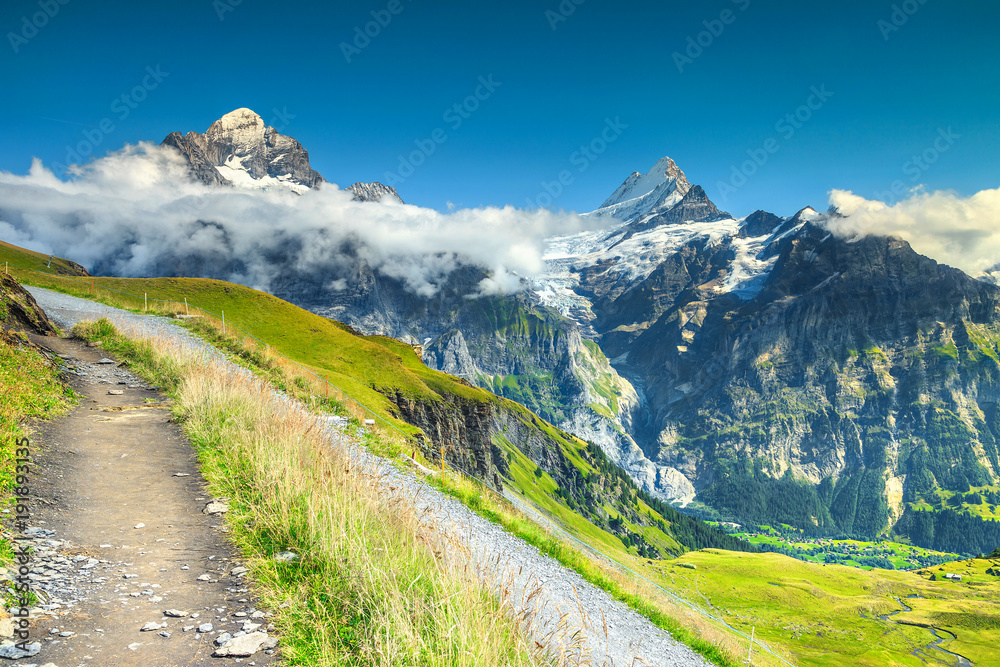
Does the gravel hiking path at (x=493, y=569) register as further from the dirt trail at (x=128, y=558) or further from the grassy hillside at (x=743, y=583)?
the grassy hillside at (x=743, y=583)

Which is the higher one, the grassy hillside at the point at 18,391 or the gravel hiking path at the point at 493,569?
the grassy hillside at the point at 18,391

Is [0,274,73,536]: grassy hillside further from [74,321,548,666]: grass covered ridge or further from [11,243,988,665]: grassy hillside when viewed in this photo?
[11,243,988,665]: grassy hillside

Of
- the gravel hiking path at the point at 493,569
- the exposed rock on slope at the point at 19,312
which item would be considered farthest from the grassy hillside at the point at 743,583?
the exposed rock on slope at the point at 19,312

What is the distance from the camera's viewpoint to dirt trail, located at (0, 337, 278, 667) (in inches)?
214

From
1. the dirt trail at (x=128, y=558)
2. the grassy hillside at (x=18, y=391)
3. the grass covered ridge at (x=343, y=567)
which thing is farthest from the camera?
the grassy hillside at (x=18, y=391)

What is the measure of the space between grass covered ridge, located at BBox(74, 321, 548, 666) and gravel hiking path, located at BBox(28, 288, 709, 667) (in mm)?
446

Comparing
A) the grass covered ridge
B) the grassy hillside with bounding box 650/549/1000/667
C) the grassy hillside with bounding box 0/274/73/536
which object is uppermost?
the grassy hillside with bounding box 0/274/73/536

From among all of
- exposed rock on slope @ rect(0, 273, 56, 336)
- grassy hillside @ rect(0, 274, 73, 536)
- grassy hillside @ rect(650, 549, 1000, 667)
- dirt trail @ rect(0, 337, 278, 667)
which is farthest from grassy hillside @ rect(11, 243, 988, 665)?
grassy hillside @ rect(0, 274, 73, 536)

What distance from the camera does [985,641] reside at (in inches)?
5320

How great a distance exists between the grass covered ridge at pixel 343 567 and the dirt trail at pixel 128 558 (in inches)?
16.0

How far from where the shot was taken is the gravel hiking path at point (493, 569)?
23.3ft

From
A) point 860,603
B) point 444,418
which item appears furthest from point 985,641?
point 444,418

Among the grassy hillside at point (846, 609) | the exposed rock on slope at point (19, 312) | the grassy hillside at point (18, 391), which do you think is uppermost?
the exposed rock on slope at point (19, 312)

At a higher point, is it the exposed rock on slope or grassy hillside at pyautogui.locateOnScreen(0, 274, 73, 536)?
the exposed rock on slope
